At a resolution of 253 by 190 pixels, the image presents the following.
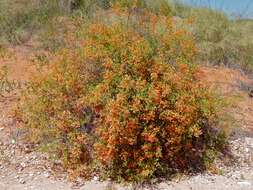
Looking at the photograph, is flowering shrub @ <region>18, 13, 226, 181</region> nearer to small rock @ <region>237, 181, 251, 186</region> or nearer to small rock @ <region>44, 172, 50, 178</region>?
small rock @ <region>44, 172, 50, 178</region>

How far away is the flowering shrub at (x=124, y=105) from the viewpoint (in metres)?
6.32

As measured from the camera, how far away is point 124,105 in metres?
6.27

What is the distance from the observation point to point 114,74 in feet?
21.4

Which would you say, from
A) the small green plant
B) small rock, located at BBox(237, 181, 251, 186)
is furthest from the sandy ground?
the small green plant

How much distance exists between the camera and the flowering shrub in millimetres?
6324

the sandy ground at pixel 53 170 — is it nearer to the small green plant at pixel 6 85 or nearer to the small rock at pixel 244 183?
the small rock at pixel 244 183

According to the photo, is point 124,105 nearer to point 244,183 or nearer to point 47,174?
point 47,174

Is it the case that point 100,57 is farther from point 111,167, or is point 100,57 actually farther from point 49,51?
point 49,51

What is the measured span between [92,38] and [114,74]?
71 centimetres

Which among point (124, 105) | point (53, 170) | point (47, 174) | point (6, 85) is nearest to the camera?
point (124, 105)

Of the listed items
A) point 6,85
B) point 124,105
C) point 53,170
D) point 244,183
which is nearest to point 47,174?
point 53,170

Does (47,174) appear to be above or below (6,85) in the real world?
below

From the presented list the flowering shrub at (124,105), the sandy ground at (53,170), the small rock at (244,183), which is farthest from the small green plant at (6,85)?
the small rock at (244,183)

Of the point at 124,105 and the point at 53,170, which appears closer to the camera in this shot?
the point at 124,105
